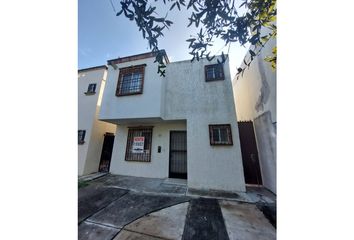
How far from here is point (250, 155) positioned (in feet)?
14.8

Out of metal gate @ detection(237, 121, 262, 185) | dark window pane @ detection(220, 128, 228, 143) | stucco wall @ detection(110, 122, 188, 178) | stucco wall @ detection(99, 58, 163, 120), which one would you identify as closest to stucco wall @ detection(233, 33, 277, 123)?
metal gate @ detection(237, 121, 262, 185)

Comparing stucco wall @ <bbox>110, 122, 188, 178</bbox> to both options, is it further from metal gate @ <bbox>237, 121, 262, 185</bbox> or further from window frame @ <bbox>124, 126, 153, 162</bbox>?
metal gate @ <bbox>237, 121, 262, 185</bbox>

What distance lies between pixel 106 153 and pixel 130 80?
3.73 meters

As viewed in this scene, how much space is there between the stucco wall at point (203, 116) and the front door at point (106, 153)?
3.59m

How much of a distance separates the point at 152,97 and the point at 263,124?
3.79m

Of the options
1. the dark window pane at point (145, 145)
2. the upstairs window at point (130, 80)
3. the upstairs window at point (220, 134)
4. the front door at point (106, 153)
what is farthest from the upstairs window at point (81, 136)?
the upstairs window at point (220, 134)

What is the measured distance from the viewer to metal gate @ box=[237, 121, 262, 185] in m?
4.40

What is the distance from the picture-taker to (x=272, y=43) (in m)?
3.33

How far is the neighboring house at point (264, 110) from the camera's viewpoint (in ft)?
11.5

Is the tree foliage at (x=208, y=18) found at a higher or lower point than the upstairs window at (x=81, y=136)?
higher

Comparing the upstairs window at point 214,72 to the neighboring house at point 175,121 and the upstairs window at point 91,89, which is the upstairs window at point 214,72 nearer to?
the neighboring house at point 175,121
